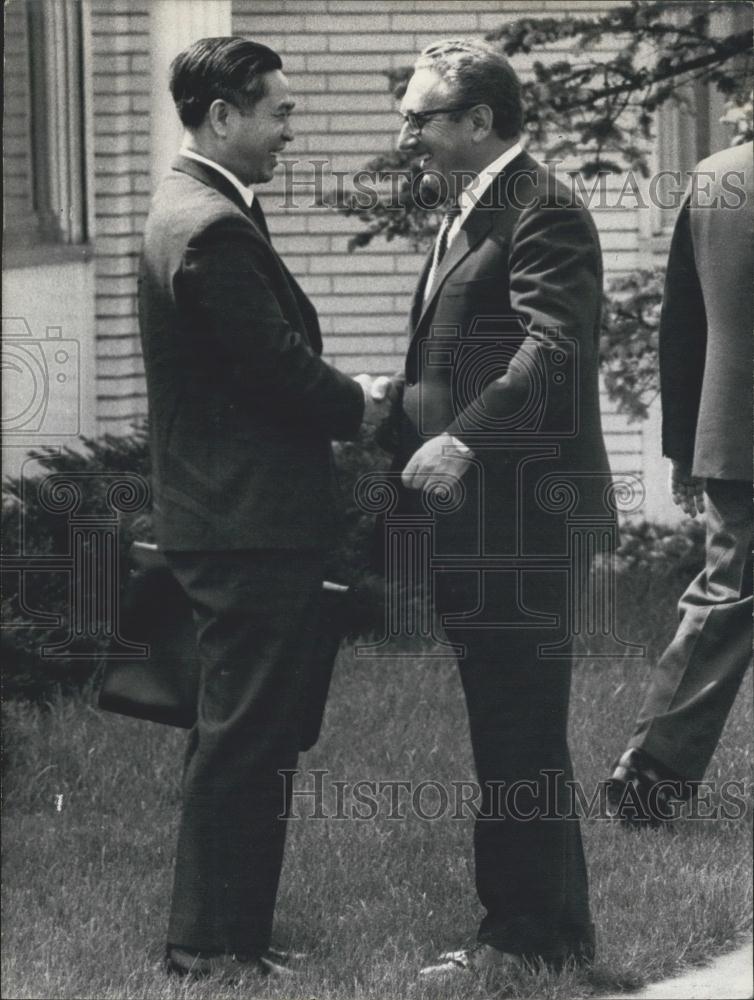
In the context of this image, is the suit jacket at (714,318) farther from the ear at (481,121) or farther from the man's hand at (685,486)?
the ear at (481,121)

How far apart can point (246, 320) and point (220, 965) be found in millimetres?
1331

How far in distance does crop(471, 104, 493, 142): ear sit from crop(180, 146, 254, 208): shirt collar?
0.49 m

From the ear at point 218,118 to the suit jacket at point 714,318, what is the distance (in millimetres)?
1435

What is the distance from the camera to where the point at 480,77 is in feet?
12.1

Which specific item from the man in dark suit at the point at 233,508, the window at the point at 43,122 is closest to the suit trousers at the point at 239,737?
the man in dark suit at the point at 233,508

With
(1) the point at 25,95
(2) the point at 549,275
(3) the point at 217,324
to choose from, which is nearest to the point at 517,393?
(2) the point at 549,275

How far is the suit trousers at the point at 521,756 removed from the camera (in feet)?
12.1

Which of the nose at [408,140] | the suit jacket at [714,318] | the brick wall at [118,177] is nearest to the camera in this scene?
the nose at [408,140]

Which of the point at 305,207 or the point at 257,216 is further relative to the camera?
the point at 305,207

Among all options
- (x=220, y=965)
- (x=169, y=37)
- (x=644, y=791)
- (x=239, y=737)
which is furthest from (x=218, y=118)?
(x=169, y=37)

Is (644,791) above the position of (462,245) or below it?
below

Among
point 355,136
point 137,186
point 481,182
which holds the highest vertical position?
point 355,136

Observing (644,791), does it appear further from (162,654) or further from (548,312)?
(548,312)

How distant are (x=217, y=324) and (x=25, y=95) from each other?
525 cm
